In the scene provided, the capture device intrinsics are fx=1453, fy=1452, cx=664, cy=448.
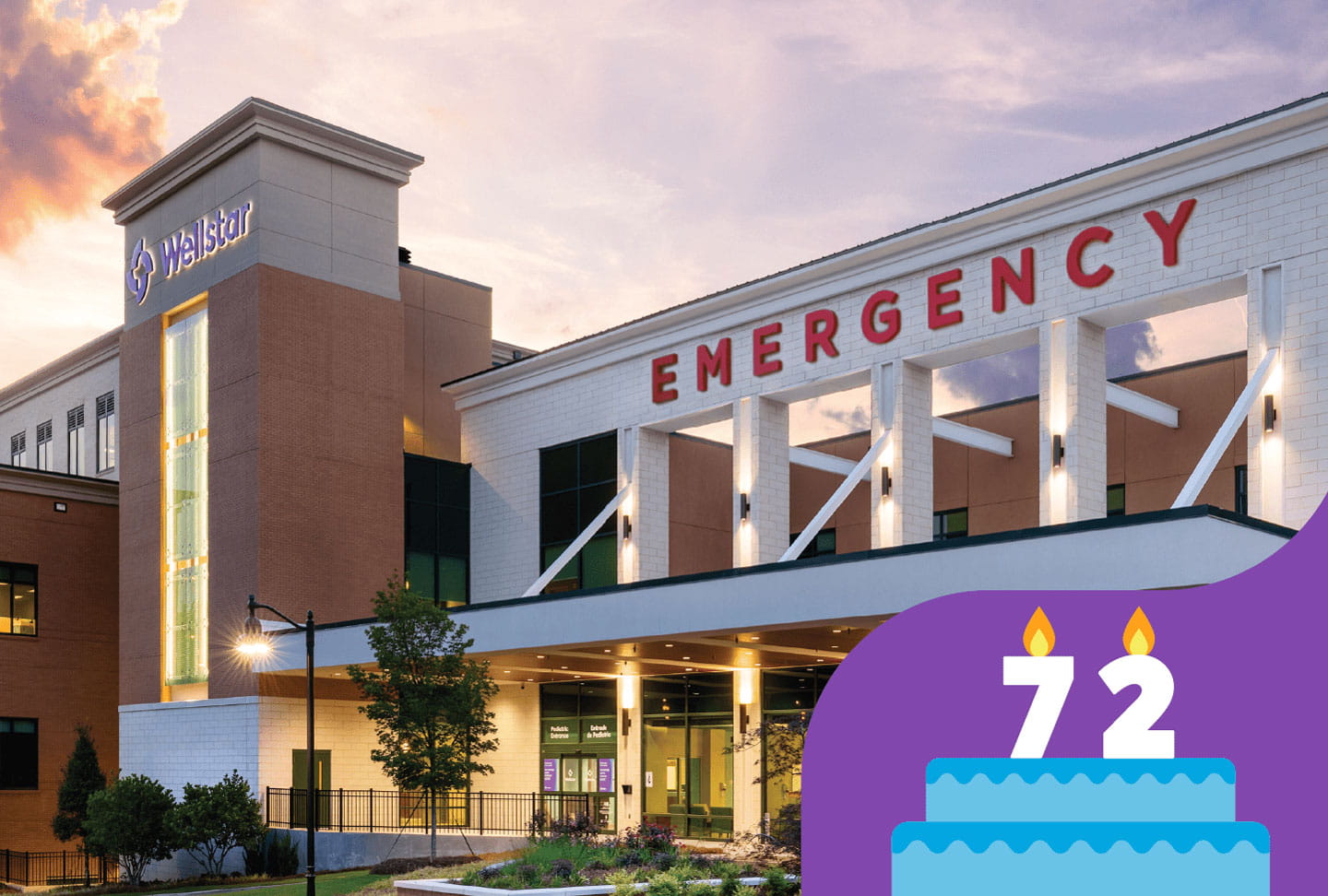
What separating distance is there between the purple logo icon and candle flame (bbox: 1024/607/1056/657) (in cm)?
4184

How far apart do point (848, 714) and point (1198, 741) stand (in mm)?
1710

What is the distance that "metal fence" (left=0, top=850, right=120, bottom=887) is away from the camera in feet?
139

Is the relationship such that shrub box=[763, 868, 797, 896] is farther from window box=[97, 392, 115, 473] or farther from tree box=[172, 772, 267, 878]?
window box=[97, 392, 115, 473]

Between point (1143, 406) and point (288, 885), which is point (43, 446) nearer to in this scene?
point (288, 885)

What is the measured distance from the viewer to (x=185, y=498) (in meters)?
42.2

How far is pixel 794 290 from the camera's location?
34.4m

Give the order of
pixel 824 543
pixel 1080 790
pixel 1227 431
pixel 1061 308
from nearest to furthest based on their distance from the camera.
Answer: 1. pixel 1080 790
2. pixel 1227 431
3. pixel 1061 308
4. pixel 824 543

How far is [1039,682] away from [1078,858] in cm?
84

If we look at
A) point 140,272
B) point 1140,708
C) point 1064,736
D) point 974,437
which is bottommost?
point 1064,736

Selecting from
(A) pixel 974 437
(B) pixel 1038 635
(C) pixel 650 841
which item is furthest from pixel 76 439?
(B) pixel 1038 635

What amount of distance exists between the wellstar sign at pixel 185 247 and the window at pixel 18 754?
13.5m

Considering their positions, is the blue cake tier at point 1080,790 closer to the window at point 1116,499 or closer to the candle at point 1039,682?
the candle at point 1039,682

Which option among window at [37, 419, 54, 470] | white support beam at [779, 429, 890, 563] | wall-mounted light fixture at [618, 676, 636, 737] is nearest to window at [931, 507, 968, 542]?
white support beam at [779, 429, 890, 563]

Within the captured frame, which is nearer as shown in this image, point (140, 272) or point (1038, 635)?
point (1038, 635)
